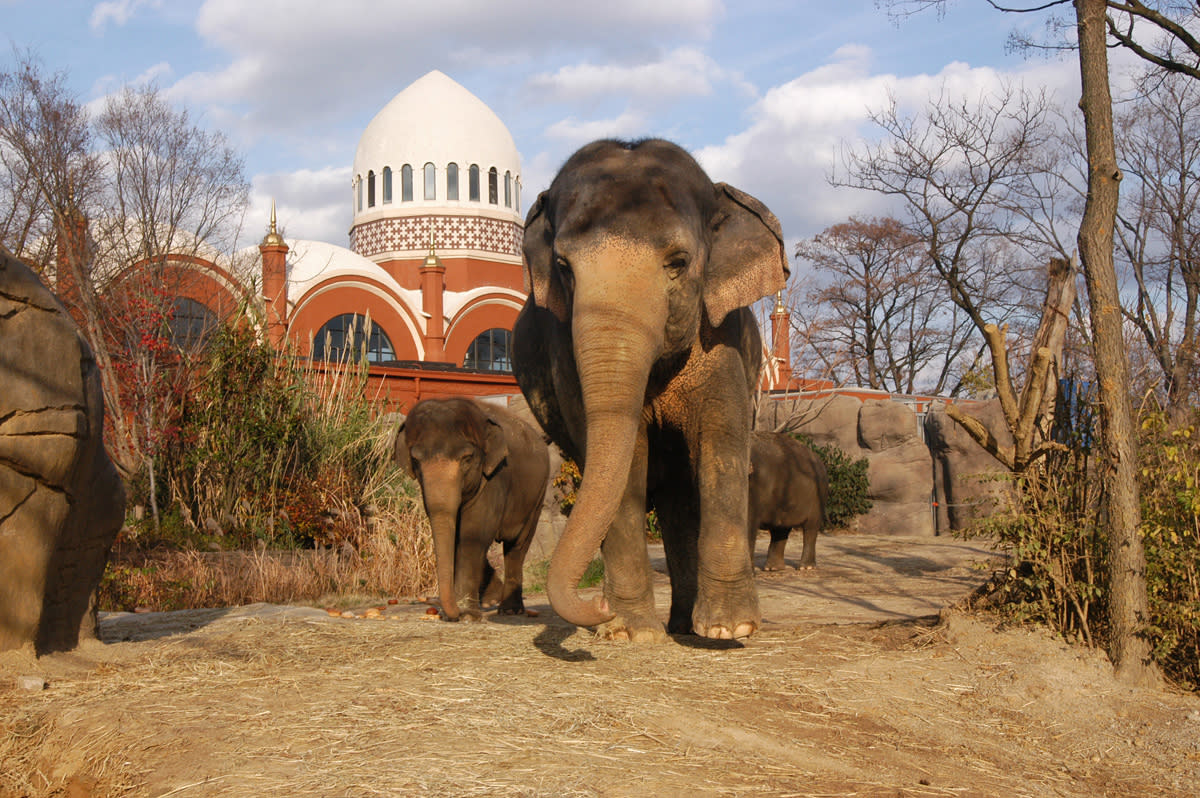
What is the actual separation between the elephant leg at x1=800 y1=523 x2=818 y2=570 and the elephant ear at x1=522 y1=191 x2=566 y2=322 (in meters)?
8.57

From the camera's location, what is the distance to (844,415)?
23594 mm

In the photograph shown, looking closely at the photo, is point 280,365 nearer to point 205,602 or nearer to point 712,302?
point 205,602

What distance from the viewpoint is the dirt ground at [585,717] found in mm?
3693

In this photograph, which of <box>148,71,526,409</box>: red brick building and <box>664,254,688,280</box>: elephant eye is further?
<box>148,71,526,409</box>: red brick building

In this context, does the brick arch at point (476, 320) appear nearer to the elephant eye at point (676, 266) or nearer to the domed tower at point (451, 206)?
the domed tower at point (451, 206)

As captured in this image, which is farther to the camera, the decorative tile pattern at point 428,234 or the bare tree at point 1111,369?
the decorative tile pattern at point 428,234

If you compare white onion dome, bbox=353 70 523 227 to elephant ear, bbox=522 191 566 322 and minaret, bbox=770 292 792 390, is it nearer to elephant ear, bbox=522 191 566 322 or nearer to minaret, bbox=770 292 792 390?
minaret, bbox=770 292 792 390

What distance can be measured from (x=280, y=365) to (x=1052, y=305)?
1137 centimetres

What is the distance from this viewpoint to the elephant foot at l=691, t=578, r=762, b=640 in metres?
5.23

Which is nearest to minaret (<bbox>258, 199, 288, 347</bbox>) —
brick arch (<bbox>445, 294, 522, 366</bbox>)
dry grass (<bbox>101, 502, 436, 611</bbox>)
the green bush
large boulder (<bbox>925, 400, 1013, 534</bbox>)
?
brick arch (<bbox>445, 294, 522, 366</bbox>)

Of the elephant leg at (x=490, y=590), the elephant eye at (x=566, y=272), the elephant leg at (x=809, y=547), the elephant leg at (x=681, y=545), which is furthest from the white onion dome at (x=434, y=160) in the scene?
the elephant eye at (x=566, y=272)

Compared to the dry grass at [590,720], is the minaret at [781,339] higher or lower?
higher

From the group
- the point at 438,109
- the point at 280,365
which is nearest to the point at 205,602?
the point at 280,365

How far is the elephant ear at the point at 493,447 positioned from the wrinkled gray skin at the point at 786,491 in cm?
460
